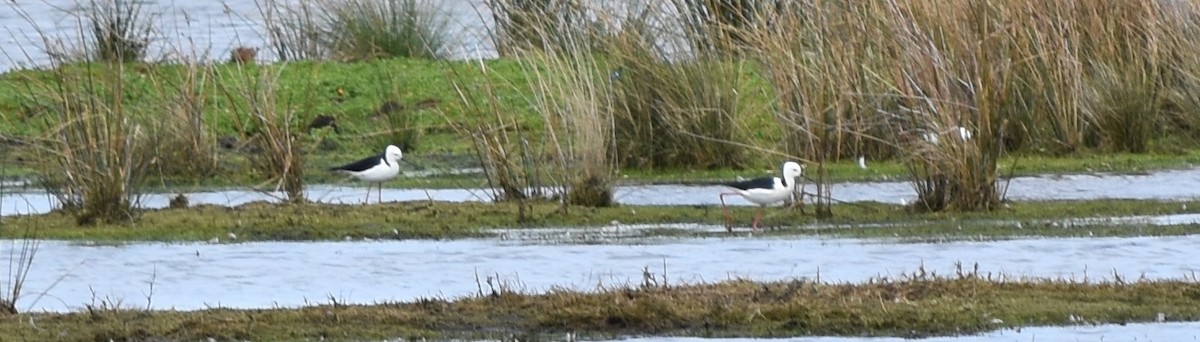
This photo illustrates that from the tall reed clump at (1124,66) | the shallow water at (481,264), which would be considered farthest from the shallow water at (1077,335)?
the tall reed clump at (1124,66)

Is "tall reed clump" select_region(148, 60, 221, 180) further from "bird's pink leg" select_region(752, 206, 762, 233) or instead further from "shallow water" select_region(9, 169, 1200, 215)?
"bird's pink leg" select_region(752, 206, 762, 233)

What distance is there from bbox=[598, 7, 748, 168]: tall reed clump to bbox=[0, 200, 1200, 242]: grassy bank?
1672mm

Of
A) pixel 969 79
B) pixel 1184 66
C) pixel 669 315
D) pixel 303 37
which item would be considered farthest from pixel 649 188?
pixel 303 37

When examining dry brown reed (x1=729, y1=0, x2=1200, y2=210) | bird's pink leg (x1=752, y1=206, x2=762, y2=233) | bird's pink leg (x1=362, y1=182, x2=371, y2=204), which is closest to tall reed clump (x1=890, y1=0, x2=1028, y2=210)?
dry brown reed (x1=729, y1=0, x2=1200, y2=210)

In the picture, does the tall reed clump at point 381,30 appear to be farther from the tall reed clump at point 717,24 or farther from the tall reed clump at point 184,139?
the tall reed clump at point 184,139

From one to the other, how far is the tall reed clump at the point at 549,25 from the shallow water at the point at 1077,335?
5.91 meters

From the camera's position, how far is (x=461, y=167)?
17.5 m

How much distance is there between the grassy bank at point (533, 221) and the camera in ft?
42.2

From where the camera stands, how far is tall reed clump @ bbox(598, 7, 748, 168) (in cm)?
1597

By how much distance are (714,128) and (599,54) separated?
3.09ft

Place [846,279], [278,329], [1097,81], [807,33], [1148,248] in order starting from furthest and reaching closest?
1. [1097,81]
2. [807,33]
3. [1148,248]
4. [846,279]
5. [278,329]

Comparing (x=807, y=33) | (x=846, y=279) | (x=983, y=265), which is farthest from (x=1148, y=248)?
(x=807, y=33)

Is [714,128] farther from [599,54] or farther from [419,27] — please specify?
[419,27]

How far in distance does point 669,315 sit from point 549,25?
8.55 meters
